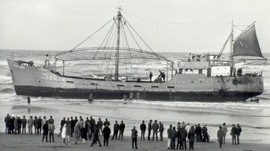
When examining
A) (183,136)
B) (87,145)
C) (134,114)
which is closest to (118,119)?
(134,114)

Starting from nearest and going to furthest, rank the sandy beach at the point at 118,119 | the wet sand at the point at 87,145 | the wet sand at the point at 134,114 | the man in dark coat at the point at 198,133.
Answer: the wet sand at the point at 87,145 → the sandy beach at the point at 118,119 → the man in dark coat at the point at 198,133 → the wet sand at the point at 134,114

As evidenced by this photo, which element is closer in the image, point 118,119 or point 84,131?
point 84,131

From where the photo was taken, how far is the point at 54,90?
4512 centimetres

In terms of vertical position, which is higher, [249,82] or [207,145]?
[249,82]

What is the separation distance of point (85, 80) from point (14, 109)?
11.4 metres

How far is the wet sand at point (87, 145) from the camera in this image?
17438 mm

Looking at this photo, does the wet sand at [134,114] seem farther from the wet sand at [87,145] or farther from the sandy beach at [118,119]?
the wet sand at [87,145]

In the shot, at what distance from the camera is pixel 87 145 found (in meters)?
18.7

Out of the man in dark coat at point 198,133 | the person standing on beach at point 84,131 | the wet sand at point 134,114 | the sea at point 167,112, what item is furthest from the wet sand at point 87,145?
the wet sand at point 134,114

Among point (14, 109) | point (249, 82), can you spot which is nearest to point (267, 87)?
point (249, 82)

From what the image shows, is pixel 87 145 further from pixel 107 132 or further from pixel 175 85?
pixel 175 85

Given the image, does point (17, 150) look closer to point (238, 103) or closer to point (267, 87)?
point (238, 103)

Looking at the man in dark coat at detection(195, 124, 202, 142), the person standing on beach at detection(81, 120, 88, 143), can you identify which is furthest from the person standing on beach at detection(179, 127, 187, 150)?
the person standing on beach at detection(81, 120, 88, 143)

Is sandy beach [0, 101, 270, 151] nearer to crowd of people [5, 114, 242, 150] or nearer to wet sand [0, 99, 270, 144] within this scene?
wet sand [0, 99, 270, 144]
